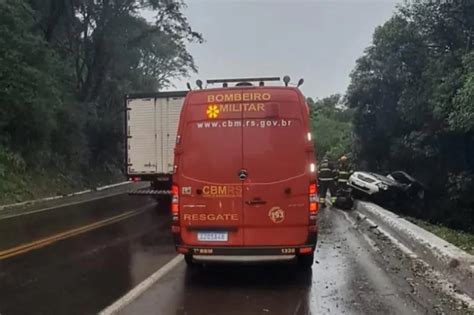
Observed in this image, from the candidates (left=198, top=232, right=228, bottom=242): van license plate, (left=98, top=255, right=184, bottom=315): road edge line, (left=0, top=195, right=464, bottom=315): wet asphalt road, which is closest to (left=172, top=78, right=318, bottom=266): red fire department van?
(left=198, top=232, right=228, bottom=242): van license plate

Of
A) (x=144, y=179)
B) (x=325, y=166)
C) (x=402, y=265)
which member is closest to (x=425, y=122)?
(x=325, y=166)

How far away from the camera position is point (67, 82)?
2712 cm

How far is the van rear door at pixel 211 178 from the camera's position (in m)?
7.25

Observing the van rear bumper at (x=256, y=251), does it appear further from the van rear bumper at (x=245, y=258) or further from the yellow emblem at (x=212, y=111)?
the yellow emblem at (x=212, y=111)

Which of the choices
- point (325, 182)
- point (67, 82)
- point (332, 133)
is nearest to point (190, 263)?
point (325, 182)

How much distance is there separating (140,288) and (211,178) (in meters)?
1.69

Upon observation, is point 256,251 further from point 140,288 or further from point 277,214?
point 140,288

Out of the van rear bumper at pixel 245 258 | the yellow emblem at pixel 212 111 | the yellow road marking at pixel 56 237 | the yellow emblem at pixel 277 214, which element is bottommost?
the yellow road marking at pixel 56 237

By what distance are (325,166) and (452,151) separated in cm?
785

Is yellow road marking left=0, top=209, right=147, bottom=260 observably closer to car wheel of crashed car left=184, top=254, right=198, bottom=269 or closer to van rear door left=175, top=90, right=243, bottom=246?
car wheel of crashed car left=184, top=254, right=198, bottom=269

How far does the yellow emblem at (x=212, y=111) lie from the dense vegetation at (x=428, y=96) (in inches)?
440

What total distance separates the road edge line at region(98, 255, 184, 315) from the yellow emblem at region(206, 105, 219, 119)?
7.86 feet

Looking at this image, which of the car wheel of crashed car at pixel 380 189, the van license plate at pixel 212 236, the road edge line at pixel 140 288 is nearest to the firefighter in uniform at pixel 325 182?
the car wheel of crashed car at pixel 380 189

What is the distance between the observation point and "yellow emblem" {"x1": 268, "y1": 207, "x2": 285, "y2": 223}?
718cm
